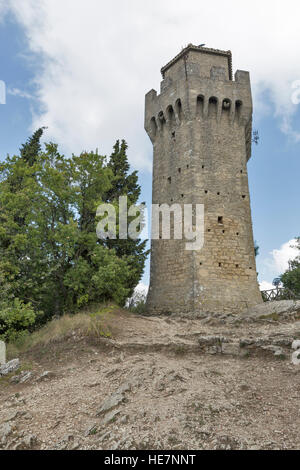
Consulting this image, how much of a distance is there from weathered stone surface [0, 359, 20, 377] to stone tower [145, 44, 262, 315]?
781cm

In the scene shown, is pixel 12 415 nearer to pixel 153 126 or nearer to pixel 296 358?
pixel 296 358

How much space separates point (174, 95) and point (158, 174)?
4824 millimetres

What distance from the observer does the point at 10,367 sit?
8492 mm

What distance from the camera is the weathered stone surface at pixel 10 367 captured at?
837 centimetres

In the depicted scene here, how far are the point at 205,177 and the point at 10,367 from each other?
1257 centimetres

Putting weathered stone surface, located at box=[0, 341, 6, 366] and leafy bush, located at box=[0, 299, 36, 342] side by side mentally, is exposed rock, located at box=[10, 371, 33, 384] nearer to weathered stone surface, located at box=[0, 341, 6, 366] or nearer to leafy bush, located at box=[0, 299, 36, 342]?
weathered stone surface, located at box=[0, 341, 6, 366]

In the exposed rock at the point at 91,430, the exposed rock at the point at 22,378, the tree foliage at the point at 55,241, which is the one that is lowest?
the exposed rock at the point at 22,378

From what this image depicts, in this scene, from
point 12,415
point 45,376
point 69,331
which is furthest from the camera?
point 69,331

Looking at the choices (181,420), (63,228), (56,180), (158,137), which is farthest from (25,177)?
(181,420)

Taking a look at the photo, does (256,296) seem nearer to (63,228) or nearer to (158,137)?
(63,228)

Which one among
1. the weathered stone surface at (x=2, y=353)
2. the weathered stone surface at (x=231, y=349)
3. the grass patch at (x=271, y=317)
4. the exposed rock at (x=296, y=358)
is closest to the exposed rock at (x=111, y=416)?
the weathered stone surface at (x=231, y=349)

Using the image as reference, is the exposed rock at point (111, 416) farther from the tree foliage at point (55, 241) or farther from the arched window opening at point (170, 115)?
the arched window opening at point (170, 115)


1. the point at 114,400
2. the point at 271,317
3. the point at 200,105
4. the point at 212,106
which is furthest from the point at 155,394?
the point at 212,106

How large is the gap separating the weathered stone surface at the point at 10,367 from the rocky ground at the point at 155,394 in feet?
0.67
